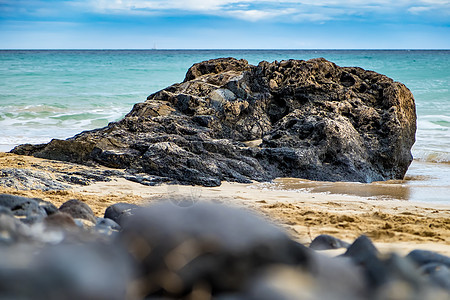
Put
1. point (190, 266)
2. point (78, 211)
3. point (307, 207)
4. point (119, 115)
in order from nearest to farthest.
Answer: point (190, 266)
point (78, 211)
point (307, 207)
point (119, 115)

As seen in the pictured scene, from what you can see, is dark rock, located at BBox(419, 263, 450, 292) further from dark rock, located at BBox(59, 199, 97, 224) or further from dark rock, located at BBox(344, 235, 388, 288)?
dark rock, located at BBox(59, 199, 97, 224)

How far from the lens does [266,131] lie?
7.11 m

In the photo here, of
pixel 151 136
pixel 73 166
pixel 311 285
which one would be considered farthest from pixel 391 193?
pixel 311 285

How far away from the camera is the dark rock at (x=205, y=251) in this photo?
5.98 ft

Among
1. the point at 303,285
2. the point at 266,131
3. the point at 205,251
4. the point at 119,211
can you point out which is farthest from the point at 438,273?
the point at 266,131

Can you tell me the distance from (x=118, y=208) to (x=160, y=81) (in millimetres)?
25275

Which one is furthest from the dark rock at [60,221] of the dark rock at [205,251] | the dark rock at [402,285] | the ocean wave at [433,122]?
the ocean wave at [433,122]

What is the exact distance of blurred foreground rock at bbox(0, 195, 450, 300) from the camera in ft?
5.27

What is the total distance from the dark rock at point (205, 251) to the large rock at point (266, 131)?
359 centimetres

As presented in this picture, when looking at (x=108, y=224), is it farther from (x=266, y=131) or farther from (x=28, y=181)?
(x=266, y=131)

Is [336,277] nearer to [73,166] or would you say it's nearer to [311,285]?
[311,285]

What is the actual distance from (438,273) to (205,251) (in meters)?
1.12

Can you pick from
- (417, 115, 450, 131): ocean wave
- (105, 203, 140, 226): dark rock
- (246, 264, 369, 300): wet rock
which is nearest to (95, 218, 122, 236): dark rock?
(105, 203, 140, 226): dark rock

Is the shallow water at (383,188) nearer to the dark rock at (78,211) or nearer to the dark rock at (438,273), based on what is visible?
the dark rock at (78,211)
